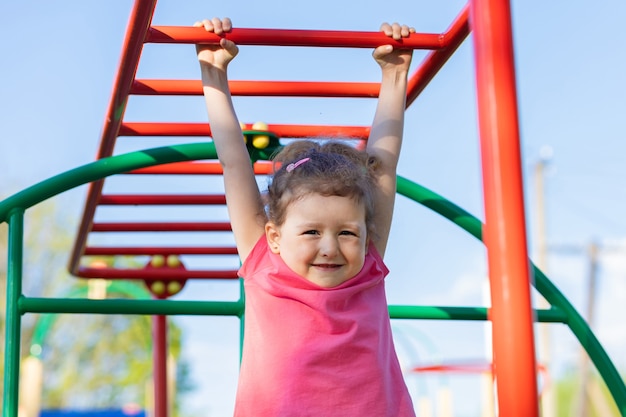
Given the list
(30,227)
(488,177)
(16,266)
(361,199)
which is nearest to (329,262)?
(361,199)

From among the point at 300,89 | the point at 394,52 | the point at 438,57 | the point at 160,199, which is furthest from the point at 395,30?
the point at 160,199

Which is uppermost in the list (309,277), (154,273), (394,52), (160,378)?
(394,52)

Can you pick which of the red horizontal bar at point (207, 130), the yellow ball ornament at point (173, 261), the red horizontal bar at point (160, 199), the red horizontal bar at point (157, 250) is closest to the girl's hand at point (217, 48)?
the red horizontal bar at point (207, 130)

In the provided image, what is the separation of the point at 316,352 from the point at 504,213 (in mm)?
675

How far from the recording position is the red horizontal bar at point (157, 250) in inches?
135

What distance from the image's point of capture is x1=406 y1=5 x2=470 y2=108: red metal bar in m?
1.93

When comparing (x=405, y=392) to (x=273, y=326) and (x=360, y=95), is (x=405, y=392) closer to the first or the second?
(x=273, y=326)

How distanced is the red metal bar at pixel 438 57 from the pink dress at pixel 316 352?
54 cm

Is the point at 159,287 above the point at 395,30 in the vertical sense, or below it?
below

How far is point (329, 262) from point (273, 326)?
0.16 m

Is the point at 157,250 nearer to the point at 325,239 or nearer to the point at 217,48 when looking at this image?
the point at 217,48

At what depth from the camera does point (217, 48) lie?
6.13 ft

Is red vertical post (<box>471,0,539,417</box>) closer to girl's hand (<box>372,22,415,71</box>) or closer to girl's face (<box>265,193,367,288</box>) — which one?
girl's face (<box>265,193,367,288</box>)

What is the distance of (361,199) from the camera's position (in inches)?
69.1
